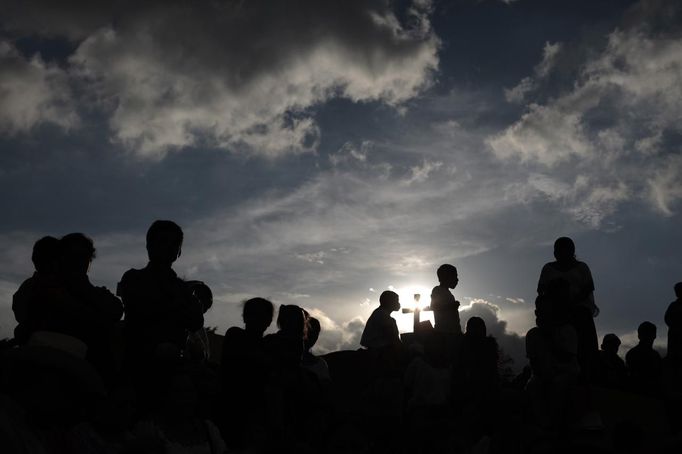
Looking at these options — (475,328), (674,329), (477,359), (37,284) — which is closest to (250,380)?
(37,284)

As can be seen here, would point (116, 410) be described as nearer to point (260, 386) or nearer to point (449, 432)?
point (260, 386)

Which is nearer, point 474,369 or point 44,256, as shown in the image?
point 44,256

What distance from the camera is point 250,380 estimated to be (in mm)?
6383

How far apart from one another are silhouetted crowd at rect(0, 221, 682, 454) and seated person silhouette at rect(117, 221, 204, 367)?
0.04 feet

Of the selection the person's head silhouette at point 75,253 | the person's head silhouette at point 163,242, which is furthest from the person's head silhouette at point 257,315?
the person's head silhouette at point 75,253

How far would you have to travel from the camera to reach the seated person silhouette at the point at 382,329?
33.3 ft

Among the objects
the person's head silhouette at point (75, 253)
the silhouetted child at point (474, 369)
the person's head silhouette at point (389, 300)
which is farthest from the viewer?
the person's head silhouette at point (389, 300)

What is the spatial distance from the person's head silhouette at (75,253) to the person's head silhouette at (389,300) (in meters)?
5.46

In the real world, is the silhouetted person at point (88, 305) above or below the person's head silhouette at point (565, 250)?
below

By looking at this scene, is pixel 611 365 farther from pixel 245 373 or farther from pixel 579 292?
pixel 245 373

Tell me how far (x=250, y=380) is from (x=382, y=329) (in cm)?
410

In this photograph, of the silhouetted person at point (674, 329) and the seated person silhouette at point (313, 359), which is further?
the silhouetted person at point (674, 329)

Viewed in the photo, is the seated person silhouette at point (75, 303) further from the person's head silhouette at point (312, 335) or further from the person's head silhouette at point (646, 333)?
the person's head silhouette at point (646, 333)

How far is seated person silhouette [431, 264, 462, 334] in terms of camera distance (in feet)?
35.0
